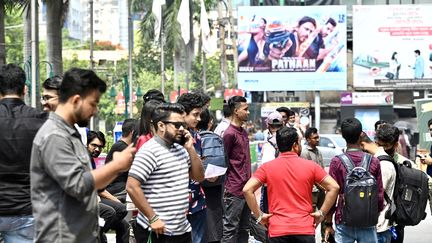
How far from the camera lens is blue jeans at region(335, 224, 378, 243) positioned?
9.08 m

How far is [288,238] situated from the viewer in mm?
8352

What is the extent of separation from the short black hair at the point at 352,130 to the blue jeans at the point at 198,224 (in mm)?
1403

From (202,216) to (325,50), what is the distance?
4404 cm

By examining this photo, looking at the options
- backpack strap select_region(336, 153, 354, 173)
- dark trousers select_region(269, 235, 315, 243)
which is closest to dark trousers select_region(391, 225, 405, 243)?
backpack strap select_region(336, 153, 354, 173)

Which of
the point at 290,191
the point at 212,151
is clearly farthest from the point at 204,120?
the point at 290,191

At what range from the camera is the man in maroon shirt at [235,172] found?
1116 cm

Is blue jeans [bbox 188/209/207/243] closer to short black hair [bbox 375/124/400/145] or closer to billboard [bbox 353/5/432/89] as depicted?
short black hair [bbox 375/124/400/145]

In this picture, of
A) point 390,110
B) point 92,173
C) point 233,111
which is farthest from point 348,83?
point 92,173

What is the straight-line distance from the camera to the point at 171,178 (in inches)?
295

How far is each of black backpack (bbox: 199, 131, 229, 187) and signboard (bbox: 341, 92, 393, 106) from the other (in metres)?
44.8

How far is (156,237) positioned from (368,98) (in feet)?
156

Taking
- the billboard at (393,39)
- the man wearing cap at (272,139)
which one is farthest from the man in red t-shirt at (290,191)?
the billboard at (393,39)

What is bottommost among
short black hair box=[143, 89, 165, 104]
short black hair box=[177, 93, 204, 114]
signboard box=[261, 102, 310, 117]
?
signboard box=[261, 102, 310, 117]

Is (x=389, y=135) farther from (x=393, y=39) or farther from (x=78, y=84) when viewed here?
(x=393, y=39)
